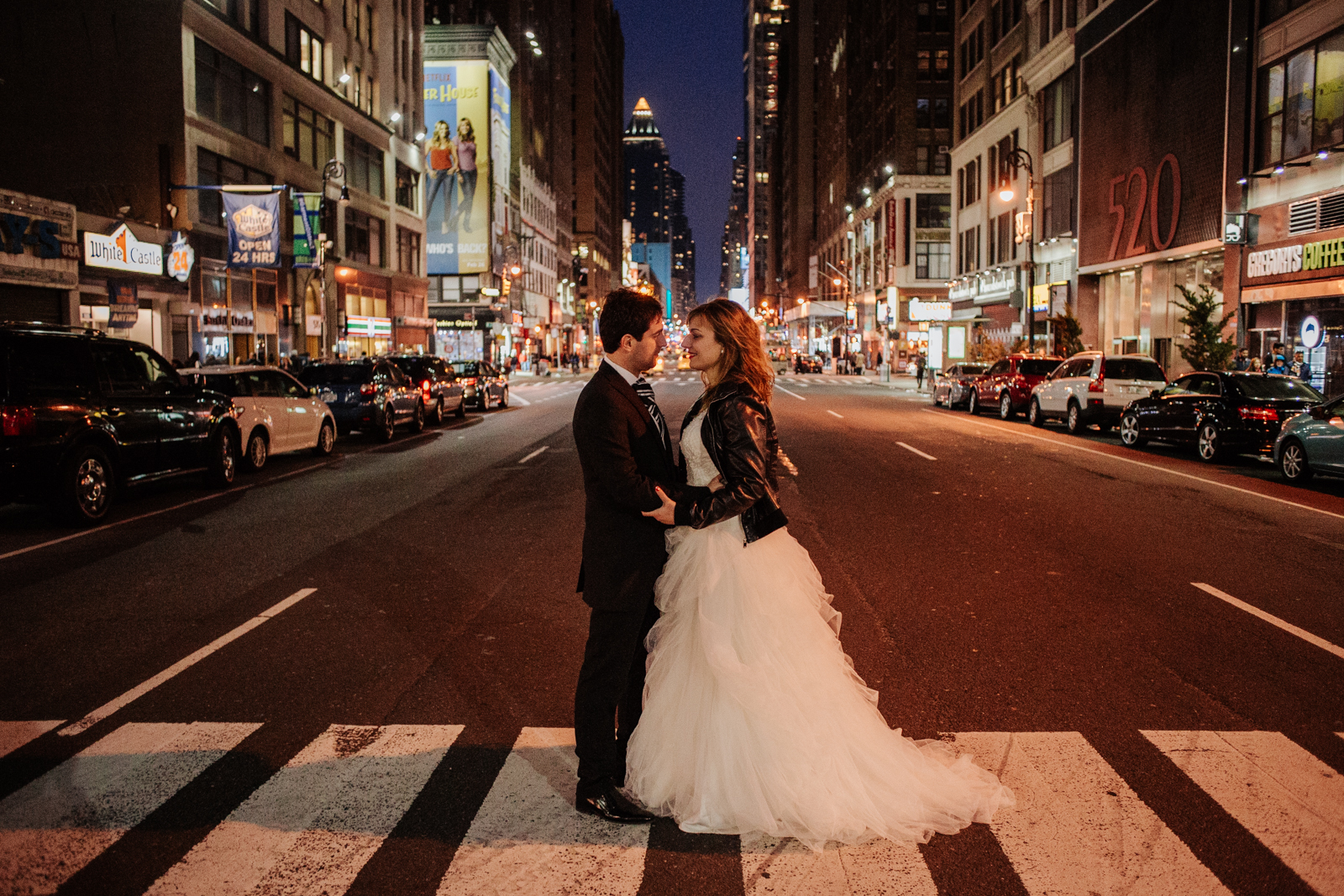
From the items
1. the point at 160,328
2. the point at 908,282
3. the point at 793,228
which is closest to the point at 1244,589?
the point at 160,328

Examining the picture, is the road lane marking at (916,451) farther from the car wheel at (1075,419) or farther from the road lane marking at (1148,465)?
the car wheel at (1075,419)

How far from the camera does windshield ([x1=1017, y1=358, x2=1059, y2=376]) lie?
2970 cm

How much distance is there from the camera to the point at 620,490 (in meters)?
3.87

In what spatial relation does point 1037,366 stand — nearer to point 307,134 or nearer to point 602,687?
point 602,687

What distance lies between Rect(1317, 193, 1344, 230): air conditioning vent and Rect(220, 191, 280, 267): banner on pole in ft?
92.7

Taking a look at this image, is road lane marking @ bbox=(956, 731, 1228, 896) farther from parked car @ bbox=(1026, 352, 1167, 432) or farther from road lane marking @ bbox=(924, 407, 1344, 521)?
parked car @ bbox=(1026, 352, 1167, 432)

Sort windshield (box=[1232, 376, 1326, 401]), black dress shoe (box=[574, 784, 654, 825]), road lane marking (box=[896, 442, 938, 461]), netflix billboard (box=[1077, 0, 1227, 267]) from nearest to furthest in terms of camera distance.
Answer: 1. black dress shoe (box=[574, 784, 654, 825])
2. windshield (box=[1232, 376, 1326, 401])
3. road lane marking (box=[896, 442, 938, 461])
4. netflix billboard (box=[1077, 0, 1227, 267])

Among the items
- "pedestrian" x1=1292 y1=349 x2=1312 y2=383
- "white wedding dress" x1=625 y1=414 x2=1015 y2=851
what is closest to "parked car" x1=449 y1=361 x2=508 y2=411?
"pedestrian" x1=1292 y1=349 x2=1312 y2=383

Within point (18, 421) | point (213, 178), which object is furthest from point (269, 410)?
point (213, 178)

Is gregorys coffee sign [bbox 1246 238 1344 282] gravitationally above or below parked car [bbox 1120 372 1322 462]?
above

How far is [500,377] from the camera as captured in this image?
37.2 metres

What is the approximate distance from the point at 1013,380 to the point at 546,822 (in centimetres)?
2786

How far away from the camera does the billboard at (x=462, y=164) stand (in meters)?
73.7

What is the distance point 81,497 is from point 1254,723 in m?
11.2
